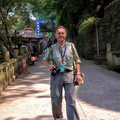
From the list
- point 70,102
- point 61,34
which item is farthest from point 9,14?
point 70,102

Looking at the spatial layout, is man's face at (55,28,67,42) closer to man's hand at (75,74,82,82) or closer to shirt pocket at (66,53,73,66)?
shirt pocket at (66,53,73,66)

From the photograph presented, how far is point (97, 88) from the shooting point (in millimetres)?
6402

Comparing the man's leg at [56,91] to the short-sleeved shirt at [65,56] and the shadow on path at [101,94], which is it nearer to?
the short-sleeved shirt at [65,56]

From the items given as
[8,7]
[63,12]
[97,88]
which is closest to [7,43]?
[8,7]

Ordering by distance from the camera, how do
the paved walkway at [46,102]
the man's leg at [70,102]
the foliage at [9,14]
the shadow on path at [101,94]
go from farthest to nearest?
the foliage at [9,14] < the shadow on path at [101,94] < the paved walkway at [46,102] < the man's leg at [70,102]

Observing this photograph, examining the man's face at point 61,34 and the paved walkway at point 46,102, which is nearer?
the man's face at point 61,34

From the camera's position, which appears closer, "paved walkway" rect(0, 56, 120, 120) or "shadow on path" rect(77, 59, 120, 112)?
"paved walkway" rect(0, 56, 120, 120)

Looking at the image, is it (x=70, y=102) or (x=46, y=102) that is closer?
(x=70, y=102)

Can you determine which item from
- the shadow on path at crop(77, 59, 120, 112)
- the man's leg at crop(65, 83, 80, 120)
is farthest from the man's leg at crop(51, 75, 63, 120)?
the shadow on path at crop(77, 59, 120, 112)

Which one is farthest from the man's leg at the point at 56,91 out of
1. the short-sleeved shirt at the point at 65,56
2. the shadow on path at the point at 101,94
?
the shadow on path at the point at 101,94

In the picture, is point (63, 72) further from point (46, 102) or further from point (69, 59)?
point (46, 102)

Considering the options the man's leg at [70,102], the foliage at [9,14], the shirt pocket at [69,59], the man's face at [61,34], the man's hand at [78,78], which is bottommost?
the man's leg at [70,102]

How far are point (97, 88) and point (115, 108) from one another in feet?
6.43

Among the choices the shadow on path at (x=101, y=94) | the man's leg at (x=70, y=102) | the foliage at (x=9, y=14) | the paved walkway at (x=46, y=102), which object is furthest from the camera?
the foliage at (x=9, y=14)
